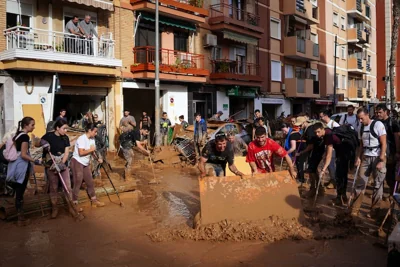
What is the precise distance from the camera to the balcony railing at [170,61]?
59.1 ft

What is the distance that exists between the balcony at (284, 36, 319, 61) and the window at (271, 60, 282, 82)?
1.20 meters

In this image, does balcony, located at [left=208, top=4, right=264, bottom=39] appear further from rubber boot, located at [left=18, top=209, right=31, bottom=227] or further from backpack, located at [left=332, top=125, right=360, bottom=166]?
rubber boot, located at [left=18, top=209, right=31, bottom=227]

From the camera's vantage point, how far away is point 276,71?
93.8 feet

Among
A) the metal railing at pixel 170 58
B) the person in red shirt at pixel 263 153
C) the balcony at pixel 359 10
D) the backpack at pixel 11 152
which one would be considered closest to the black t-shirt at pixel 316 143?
the person in red shirt at pixel 263 153

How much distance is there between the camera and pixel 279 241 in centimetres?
579

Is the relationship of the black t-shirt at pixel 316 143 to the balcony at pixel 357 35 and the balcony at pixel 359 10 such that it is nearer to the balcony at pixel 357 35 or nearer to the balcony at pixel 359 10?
the balcony at pixel 357 35

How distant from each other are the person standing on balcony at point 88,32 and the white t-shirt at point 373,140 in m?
11.5

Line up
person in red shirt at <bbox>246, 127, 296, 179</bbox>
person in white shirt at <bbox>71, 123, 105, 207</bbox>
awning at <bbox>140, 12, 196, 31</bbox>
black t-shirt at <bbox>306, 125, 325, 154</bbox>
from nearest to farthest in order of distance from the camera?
person in red shirt at <bbox>246, 127, 296, 179</bbox>, person in white shirt at <bbox>71, 123, 105, 207</bbox>, black t-shirt at <bbox>306, 125, 325, 154</bbox>, awning at <bbox>140, 12, 196, 31</bbox>

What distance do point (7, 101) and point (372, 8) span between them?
45019mm

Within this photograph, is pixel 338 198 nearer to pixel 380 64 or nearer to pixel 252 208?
pixel 252 208

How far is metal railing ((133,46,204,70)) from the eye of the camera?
1834 cm

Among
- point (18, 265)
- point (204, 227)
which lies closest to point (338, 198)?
point (204, 227)

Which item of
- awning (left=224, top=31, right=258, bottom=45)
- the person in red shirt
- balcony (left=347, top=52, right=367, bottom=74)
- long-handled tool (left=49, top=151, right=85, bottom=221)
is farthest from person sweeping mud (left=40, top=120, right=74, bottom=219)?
balcony (left=347, top=52, right=367, bottom=74)

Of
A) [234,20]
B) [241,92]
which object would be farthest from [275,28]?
[241,92]
